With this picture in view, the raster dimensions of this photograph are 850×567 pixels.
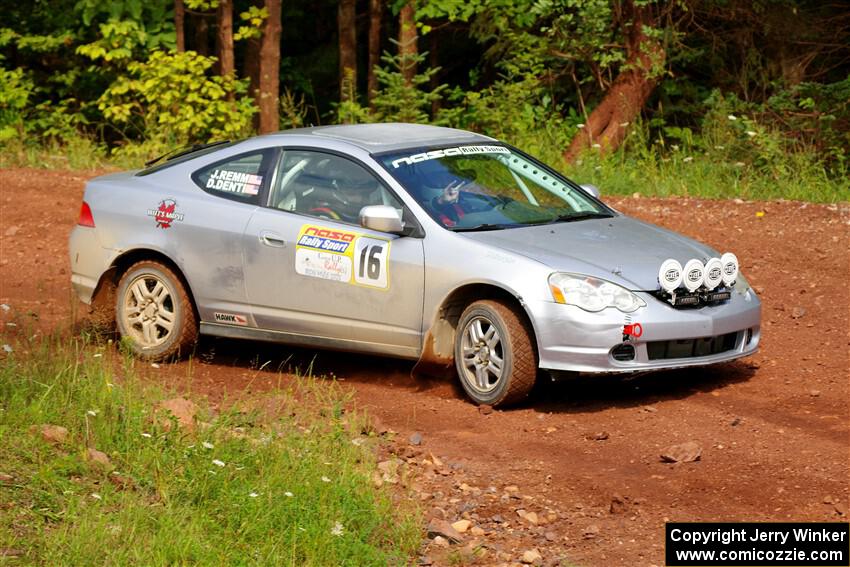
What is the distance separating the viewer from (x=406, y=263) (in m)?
7.67

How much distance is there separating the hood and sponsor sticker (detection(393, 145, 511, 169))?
29.0 inches

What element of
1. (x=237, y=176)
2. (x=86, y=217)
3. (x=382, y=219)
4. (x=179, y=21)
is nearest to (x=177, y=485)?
(x=382, y=219)

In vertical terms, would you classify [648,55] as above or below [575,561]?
above

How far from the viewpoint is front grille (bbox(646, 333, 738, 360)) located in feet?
23.9

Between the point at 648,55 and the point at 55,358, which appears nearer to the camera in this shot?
the point at 55,358

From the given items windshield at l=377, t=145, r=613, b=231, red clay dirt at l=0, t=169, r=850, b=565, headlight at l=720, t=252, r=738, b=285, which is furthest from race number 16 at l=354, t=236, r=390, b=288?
headlight at l=720, t=252, r=738, b=285

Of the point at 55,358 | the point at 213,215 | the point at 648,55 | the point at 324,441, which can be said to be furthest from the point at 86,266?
the point at 648,55

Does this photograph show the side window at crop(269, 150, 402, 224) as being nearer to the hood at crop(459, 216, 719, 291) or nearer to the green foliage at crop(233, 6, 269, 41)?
the hood at crop(459, 216, 719, 291)

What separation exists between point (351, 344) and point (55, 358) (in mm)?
1737

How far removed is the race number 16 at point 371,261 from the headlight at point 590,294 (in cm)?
107

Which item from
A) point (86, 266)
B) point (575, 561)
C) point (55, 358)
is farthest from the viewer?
point (86, 266)

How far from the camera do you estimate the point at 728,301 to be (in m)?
7.69

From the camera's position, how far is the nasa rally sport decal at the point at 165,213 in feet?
28.3

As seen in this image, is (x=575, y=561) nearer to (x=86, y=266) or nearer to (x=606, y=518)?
(x=606, y=518)
